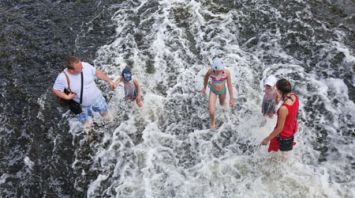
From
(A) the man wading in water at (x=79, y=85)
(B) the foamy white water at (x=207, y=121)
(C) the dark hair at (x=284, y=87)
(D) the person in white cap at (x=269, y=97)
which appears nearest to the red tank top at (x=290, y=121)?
(C) the dark hair at (x=284, y=87)

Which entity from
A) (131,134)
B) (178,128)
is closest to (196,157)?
(178,128)

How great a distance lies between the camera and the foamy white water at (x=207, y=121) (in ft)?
26.1

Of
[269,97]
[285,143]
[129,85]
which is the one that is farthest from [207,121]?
[285,143]

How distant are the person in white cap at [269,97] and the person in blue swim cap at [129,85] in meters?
2.86

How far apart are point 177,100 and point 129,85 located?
177cm

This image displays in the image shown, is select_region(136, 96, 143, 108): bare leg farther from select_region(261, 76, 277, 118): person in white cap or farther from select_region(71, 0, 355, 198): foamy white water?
select_region(261, 76, 277, 118): person in white cap

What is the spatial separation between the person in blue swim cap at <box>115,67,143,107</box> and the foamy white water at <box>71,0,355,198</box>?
2.64 feet

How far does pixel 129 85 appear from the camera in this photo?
8555mm

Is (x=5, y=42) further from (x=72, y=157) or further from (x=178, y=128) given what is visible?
(x=178, y=128)

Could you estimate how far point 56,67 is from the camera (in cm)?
1107

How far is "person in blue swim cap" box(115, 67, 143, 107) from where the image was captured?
827cm

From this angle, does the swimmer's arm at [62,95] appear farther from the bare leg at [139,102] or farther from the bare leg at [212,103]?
the bare leg at [212,103]

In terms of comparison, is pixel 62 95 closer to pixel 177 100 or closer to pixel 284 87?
pixel 177 100

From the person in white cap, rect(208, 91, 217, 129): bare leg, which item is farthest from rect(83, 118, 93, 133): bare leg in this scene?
the person in white cap
